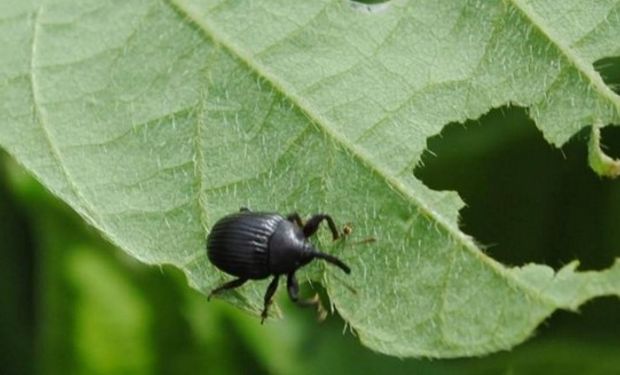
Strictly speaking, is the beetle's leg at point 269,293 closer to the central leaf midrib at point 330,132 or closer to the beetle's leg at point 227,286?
the beetle's leg at point 227,286

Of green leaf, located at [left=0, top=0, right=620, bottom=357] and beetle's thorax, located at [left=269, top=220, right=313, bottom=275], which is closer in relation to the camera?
green leaf, located at [left=0, top=0, right=620, bottom=357]

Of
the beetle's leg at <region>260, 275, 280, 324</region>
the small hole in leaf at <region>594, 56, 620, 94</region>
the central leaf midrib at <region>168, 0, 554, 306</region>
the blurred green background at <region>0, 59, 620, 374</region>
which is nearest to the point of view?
the central leaf midrib at <region>168, 0, 554, 306</region>

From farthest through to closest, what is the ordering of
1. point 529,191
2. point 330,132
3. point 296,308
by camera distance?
1. point 529,191
2. point 296,308
3. point 330,132

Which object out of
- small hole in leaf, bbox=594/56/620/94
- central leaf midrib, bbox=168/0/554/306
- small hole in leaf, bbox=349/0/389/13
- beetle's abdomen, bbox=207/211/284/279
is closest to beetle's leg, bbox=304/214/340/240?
beetle's abdomen, bbox=207/211/284/279

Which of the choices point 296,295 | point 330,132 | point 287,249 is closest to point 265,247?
point 287,249

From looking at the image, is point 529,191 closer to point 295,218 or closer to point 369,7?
point 369,7

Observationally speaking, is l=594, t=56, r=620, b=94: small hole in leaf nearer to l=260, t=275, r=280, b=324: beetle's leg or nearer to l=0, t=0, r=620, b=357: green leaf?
l=0, t=0, r=620, b=357: green leaf

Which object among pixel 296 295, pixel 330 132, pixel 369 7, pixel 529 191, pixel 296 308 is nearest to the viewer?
pixel 330 132
